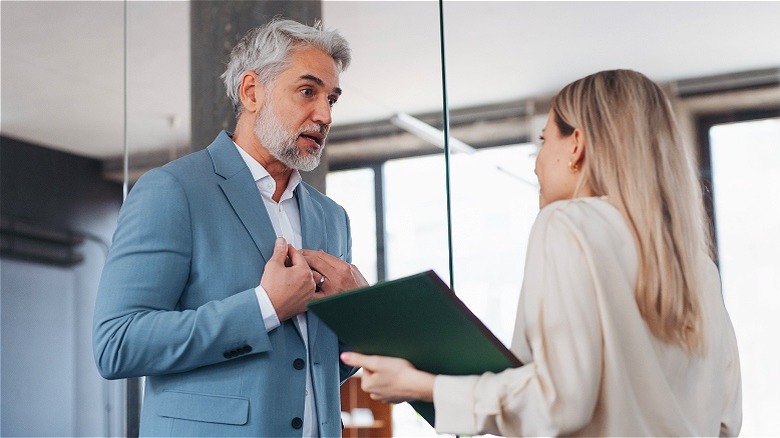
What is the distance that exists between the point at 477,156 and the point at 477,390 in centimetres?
244

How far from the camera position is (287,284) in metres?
1.71

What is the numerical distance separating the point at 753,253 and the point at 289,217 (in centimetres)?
495

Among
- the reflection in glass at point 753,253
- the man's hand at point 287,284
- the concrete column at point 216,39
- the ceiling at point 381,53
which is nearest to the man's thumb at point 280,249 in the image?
the man's hand at point 287,284

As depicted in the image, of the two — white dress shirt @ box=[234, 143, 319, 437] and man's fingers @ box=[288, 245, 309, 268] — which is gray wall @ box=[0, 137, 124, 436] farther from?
man's fingers @ box=[288, 245, 309, 268]

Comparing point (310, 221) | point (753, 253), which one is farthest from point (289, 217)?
point (753, 253)

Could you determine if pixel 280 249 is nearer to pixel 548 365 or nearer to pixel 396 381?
pixel 396 381

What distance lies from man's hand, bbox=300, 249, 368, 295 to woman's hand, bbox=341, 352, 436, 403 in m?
0.34

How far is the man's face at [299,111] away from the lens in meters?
1.94

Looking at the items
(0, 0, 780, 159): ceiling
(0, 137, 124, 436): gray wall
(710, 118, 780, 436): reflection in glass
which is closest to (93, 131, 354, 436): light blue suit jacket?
(0, 0, 780, 159): ceiling

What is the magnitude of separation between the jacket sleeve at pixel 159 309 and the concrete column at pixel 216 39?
1.17 m

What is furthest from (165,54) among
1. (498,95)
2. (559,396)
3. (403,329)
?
(498,95)

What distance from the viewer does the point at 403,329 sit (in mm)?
1416

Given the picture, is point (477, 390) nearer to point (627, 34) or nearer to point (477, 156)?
point (477, 156)

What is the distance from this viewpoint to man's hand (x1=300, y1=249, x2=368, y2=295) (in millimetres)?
1794
